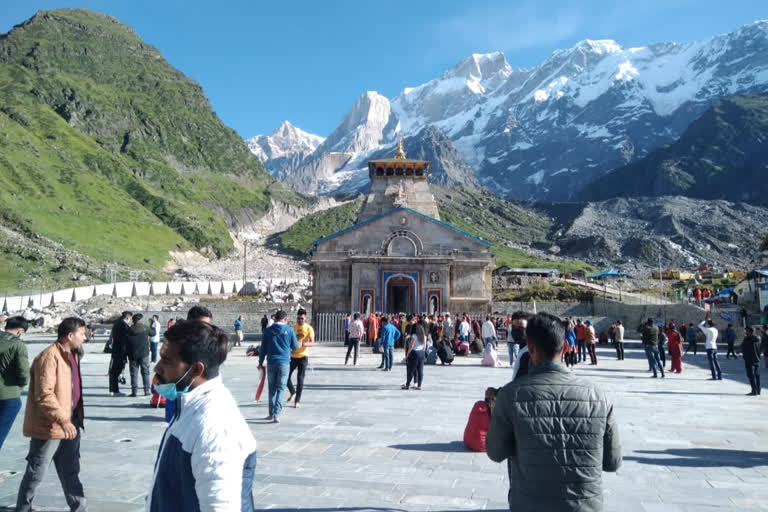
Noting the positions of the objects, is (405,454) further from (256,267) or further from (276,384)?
(256,267)

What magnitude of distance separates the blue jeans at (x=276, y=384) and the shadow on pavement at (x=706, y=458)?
4868mm

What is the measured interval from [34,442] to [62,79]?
4813 inches

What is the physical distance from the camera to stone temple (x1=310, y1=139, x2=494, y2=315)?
3200 cm

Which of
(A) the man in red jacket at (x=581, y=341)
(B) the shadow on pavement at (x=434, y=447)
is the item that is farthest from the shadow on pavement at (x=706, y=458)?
(A) the man in red jacket at (x=581, y=341)

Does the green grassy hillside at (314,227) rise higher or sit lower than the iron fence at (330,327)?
higher

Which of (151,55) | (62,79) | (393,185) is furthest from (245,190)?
(393,185)

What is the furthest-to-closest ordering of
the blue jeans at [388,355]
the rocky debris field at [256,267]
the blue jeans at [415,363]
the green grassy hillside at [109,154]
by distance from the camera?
the rocky debris field at [256,267]
the green grassy hillside at [109,154]
the blue jeans at [388,355]
the blue jeans at [415,363]

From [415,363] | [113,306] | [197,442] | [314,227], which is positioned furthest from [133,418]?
[314,227]

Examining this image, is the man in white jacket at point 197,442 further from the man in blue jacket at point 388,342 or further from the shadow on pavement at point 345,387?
the man in blue jacket at point 388,342

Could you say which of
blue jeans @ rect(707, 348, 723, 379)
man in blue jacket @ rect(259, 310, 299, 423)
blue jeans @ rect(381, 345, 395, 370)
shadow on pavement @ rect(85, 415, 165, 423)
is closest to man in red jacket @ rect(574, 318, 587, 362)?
blue jeans @ rect(707, 348, 723, 379)

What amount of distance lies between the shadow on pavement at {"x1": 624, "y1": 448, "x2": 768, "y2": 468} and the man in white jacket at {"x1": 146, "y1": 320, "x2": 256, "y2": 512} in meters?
5.83

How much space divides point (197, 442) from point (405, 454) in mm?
4894

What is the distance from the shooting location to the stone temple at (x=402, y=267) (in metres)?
32.0

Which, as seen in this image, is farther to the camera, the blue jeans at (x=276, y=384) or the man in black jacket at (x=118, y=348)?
the man in black jacket at (x=118, y=348)
